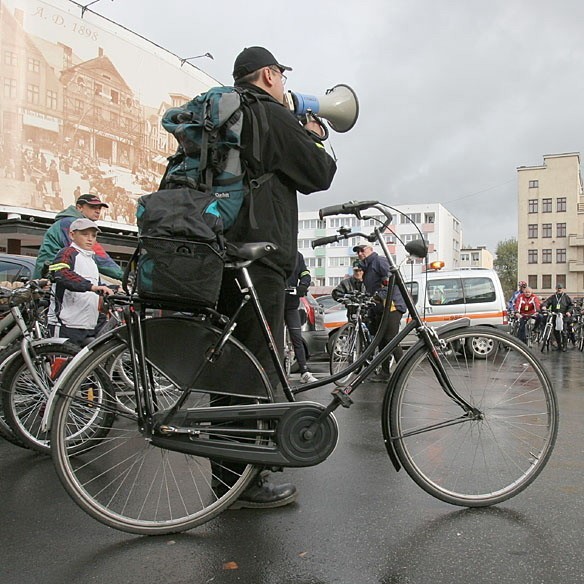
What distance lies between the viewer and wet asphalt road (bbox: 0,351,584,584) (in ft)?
7.70

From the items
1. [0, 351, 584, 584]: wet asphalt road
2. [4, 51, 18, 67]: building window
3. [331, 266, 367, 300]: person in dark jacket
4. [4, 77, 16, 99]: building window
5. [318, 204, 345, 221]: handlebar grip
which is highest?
[4, 51, 18, 67]: building window

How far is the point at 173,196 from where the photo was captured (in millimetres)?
2695

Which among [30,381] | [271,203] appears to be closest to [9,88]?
[30,381]

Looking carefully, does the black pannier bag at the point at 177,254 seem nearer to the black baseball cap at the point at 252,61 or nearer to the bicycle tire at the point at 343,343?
the black baseball cap at the point at 252,61

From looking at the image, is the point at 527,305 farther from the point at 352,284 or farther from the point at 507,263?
Result: the point at 507,263

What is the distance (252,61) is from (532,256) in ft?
280

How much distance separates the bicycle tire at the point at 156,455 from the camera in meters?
2.65

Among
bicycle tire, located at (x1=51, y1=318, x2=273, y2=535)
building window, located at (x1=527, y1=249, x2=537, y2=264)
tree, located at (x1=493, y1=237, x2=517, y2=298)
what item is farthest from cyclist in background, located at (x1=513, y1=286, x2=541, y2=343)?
tree, located at (x1=493, y1=237, x2=517, y2=298)

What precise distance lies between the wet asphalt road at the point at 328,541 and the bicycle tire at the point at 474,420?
14cm

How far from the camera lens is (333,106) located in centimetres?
343

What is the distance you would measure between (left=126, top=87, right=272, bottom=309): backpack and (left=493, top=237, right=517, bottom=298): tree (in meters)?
114

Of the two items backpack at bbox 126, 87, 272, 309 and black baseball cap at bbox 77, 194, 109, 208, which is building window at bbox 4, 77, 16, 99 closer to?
black baseball cap at bbox 77, 194, 109, 208

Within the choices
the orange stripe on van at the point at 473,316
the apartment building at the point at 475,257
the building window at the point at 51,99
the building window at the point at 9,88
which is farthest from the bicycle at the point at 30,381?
the apartment building at the point at 475,257

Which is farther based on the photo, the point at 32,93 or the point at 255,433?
the point at 32,93
